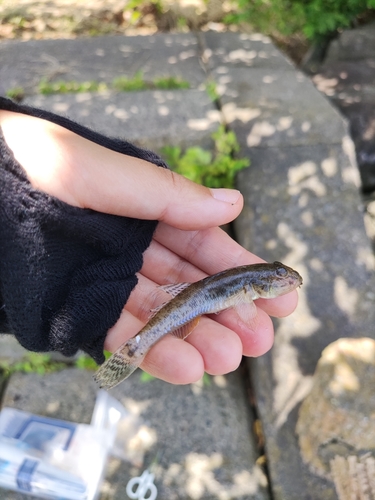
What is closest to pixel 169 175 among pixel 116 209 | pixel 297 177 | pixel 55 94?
pixel 116 209

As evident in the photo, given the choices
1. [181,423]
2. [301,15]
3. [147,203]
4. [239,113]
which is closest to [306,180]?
[239,113]

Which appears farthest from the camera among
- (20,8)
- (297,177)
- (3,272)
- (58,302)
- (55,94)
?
(20,8)

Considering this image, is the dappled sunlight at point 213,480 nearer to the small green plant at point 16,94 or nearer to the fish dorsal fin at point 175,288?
the fish dorsal fin at point 175,288

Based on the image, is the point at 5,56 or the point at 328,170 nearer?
the point at 328,170

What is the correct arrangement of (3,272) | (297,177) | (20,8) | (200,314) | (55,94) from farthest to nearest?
(20,8) → (55,94) → (297,177) → (200,314) → (3,272)

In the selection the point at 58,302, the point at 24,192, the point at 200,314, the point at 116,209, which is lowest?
the point at 200,314

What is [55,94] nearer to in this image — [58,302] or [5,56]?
[5,56]

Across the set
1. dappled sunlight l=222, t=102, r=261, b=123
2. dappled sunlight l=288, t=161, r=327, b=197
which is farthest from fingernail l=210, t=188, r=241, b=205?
dappled sunlight l=222, t=102, r=261, b=123
